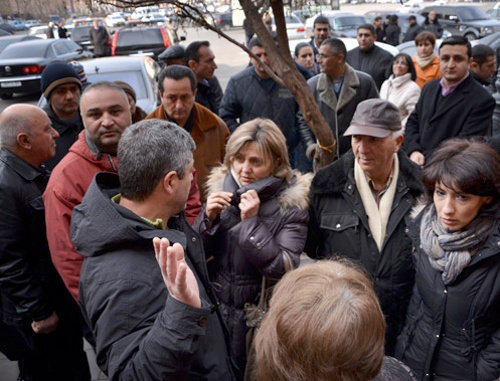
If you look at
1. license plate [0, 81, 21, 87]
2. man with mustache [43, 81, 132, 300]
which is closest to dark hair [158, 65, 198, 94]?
man with mustache [43, 81, 132, 300]

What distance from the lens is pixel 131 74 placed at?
8023 mm

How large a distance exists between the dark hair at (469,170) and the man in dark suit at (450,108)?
1.56 meters

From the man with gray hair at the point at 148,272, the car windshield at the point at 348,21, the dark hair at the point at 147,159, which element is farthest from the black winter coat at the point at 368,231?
the car windshield at the point at 348,21

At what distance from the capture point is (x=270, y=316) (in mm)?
1354

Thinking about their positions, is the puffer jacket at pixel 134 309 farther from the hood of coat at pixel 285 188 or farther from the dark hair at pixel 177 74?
the dark hair at pixel 177 74

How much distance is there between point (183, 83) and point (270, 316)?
8.83ft

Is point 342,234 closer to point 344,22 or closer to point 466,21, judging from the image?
point 344,22

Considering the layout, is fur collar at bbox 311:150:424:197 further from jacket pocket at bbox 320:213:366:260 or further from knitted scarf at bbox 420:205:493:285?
knitted scarf at bbox 420:205:493:285

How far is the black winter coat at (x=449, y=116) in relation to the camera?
3846 mm

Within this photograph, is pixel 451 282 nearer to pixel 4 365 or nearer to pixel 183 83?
pixel 183 83

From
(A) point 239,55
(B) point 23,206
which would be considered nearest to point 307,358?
(B) point 23,206

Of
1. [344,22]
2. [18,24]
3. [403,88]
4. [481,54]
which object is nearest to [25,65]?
[403,88]

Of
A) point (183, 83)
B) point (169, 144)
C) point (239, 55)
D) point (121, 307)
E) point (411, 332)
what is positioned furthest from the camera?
point (239, 55)

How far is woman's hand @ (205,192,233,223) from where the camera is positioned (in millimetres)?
2422
